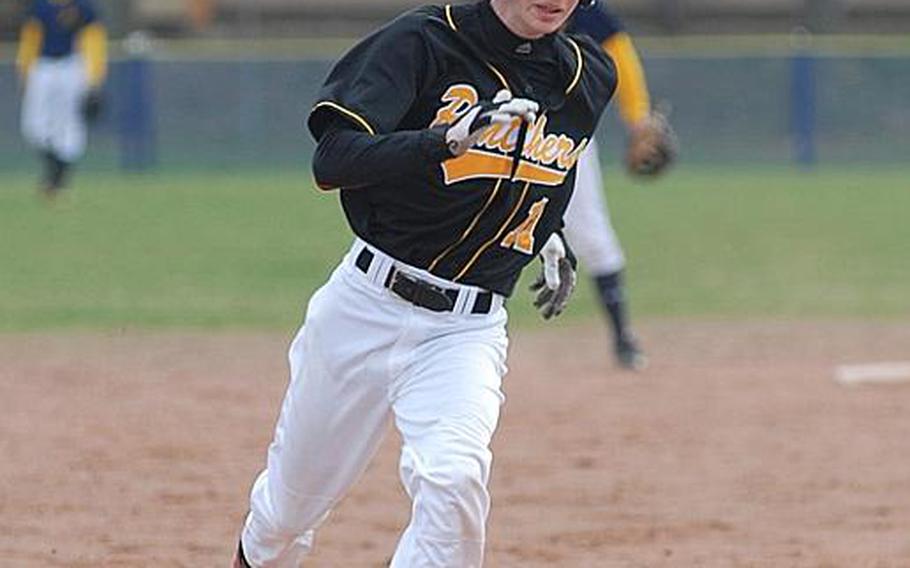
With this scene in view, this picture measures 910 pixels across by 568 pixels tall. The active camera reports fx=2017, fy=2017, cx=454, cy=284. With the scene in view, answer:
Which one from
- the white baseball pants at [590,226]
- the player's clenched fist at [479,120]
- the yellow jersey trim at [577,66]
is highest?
the player's clenched fist at [479,120]

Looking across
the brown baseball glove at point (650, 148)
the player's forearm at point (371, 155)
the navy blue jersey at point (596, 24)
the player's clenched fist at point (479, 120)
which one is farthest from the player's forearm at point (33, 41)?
the player's clenched fist at point (479, 120)

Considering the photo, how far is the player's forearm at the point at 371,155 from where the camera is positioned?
407 cm

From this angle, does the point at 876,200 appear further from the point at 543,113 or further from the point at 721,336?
the point at 543,113

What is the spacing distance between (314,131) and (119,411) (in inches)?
161

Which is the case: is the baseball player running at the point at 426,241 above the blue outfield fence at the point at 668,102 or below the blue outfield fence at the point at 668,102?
above

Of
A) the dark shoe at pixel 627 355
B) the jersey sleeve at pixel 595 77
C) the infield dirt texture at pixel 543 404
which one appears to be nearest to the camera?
the jersey sleeve at pixel 595 77

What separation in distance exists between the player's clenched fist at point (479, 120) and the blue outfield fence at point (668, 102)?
1817 centimetres

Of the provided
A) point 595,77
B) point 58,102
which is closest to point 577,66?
point 595,77

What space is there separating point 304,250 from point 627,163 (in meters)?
6.65

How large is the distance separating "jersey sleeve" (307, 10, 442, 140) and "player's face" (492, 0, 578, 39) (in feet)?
0.61

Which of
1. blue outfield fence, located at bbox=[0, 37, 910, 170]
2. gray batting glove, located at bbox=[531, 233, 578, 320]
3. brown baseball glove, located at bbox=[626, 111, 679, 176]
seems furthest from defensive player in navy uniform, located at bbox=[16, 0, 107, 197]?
gray batting glove, located at bbox=[531, 233, 578, 320]

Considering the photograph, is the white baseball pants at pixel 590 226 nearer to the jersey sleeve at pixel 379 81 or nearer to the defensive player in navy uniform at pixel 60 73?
the jersey sleeve at pixel 379 81

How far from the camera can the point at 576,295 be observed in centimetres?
1288

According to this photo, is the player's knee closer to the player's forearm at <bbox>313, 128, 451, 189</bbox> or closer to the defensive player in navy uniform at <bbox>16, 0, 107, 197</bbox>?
the player's forearm at <bbox>313, 128, 451, 189</bbox>
